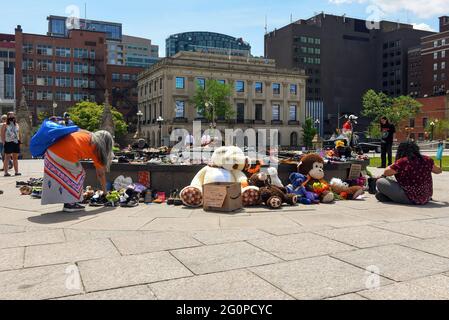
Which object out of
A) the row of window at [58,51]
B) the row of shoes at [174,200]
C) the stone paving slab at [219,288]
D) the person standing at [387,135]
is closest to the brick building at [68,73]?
the row of window at [58,51]

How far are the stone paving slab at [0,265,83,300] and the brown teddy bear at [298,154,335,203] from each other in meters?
6.23

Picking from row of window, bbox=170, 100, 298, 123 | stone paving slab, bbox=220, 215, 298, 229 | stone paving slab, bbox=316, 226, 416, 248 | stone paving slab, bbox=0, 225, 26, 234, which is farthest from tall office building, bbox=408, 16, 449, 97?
stone paving slab, bbox=0, 225, 26, 234

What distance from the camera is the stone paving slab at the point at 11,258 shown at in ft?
14.9

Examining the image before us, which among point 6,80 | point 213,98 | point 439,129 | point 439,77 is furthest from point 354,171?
point 439,77

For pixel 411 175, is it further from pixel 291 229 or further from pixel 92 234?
pixel 92 234

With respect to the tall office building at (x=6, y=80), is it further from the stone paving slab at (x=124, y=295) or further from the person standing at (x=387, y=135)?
the stone paving slab at (x=124, y=295)

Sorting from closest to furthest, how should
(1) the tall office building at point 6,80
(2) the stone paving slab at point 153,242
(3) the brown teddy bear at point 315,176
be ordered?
1. (2) the stone paving slab at point 153,242
2. (3) the brown teddy bear at point 315,176
3. (1) the tall office building at point 6,80

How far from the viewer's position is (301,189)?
30.8 ft

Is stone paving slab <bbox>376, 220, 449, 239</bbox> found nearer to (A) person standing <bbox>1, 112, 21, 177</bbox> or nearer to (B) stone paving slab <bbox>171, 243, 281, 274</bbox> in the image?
(B) stone paving slab <bbox>171, 243, 281, 274</bbox>

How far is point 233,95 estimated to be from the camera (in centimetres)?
8344

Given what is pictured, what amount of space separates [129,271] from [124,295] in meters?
0.67

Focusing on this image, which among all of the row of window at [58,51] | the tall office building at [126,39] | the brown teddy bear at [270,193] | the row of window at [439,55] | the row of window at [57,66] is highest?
the tall office building at [126,39]

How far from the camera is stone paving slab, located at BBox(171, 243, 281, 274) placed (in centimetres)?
448
